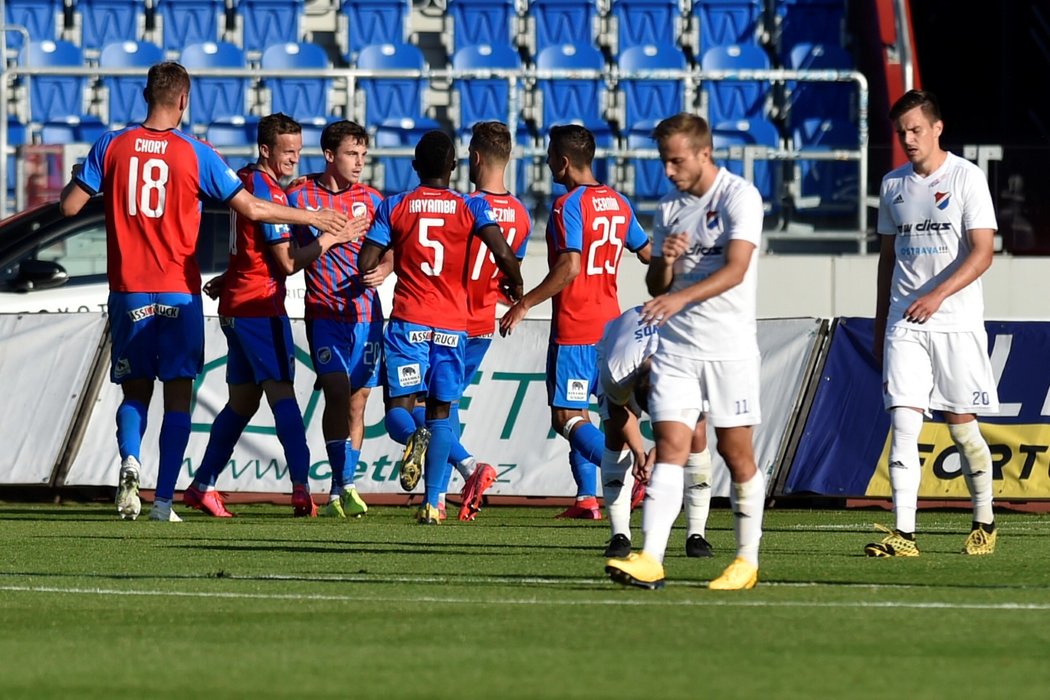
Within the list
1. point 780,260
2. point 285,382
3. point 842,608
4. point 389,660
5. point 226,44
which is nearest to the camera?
point 389,660

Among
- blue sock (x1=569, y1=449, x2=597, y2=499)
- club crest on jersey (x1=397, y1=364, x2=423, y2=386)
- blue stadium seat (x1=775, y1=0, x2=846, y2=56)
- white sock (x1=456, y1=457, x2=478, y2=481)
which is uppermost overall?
blue stadium seat (x1=775, y1=0, x2=846, y2=56)

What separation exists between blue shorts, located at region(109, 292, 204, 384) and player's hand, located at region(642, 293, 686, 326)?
15.1 ft

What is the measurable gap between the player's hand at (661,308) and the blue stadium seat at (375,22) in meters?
15.6

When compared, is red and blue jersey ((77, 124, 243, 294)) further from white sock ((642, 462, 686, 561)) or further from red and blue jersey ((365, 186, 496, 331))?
white sock ((642, 462, 686, 561))

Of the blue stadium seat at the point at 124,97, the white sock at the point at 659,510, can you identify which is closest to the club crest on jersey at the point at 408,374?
the white sock at the point at 659,510

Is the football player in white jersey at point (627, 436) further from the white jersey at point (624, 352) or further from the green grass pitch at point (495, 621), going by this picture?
the green grass pitch at point (495, 621)

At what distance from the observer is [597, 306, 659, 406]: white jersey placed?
311 inches

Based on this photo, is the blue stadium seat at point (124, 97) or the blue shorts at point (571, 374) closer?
the blue shorts at point (571, 374)

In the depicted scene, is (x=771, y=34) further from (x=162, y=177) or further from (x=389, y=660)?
(x=389, y=660)

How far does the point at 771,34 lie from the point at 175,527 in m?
12.9

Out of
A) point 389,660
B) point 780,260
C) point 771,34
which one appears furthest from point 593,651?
point 771,34

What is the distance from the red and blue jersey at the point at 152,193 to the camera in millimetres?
10844

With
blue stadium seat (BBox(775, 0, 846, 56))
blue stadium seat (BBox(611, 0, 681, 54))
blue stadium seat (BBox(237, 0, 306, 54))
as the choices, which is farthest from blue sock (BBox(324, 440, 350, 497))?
blue stadium seat (BBox(237, 0, 306, 54))

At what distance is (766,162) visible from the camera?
1650cm
